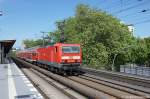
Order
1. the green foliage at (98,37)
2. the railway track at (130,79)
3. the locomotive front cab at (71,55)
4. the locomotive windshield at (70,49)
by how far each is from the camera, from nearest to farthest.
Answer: the railway track at (130,79) → the locomotive front cab at (71,55) → the locomotive windshield at (70,49) → the green foliage at (98,37)

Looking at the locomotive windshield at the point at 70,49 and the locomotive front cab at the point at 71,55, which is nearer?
the locomotive front cab at the point at 71,55

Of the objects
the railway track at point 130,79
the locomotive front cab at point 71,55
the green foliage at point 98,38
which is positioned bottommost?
the railway track at point 130,79

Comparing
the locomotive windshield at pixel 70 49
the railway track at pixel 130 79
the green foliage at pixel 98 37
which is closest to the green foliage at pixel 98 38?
the green foliage at pixel 98 37

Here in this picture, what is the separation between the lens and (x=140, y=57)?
100188mm

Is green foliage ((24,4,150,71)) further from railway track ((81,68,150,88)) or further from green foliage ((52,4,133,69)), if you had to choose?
railway track ((81,68,150,88))

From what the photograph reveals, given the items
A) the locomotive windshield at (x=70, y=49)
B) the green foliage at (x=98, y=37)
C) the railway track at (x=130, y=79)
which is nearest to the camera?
the railway track at (x=130, y=79)

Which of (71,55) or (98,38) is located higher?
(98,38)

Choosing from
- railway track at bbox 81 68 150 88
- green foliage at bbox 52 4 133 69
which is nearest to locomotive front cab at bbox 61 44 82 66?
railway track at bbox 81 68 150 88

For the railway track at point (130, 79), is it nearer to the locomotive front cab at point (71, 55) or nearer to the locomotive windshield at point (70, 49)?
the locomotive front cab at point (71, 55)

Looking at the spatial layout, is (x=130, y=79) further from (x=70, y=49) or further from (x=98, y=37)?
(x=98, y=37)

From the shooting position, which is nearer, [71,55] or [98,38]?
[71,55]

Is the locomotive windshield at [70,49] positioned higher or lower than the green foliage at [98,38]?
lower

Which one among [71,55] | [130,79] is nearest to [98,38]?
[71,55]

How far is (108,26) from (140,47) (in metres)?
32.4
